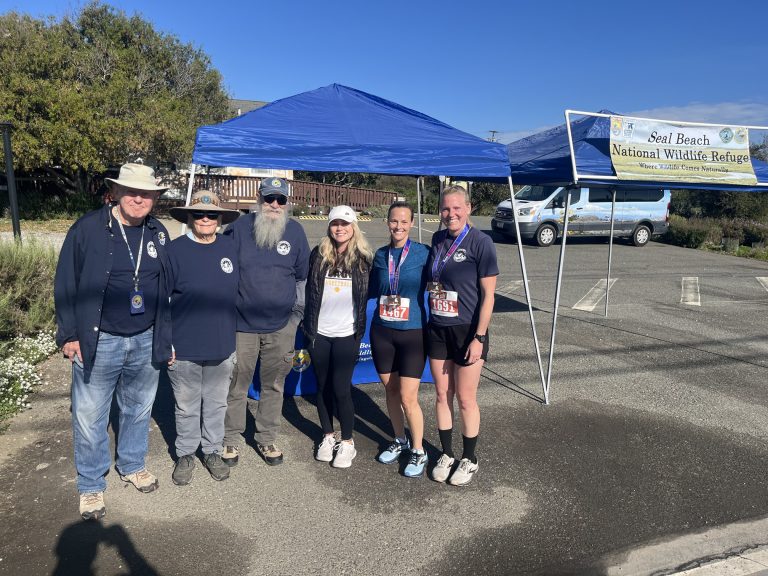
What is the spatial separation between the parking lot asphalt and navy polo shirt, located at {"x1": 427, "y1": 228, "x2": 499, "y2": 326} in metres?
1.16

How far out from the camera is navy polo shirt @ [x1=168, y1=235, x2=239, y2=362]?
3.13m

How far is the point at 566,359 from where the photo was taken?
623 centimetres

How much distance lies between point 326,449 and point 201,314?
132cm

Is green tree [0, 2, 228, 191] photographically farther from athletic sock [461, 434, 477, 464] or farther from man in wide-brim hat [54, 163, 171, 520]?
athletic sock [461, 434, 477, 464]

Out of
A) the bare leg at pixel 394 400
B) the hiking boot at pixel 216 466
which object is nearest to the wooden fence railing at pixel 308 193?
the hiking boot at pixel 216 466

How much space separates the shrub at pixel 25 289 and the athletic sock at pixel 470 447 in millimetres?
4779

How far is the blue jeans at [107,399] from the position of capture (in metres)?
2.95

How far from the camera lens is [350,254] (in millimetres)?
3434

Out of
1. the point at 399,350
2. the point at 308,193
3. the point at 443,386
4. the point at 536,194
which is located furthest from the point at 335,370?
the point at 308,193

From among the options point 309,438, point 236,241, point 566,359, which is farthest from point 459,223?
point 566,359

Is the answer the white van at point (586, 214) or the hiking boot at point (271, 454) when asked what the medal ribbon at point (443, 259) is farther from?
the white van at point (586, 214)

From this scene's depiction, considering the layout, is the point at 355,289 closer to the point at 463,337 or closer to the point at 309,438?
the point at 463,337

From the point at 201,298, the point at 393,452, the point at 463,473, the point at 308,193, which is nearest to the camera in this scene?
the point at 201,298

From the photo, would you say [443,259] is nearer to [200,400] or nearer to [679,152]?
[200,400]
